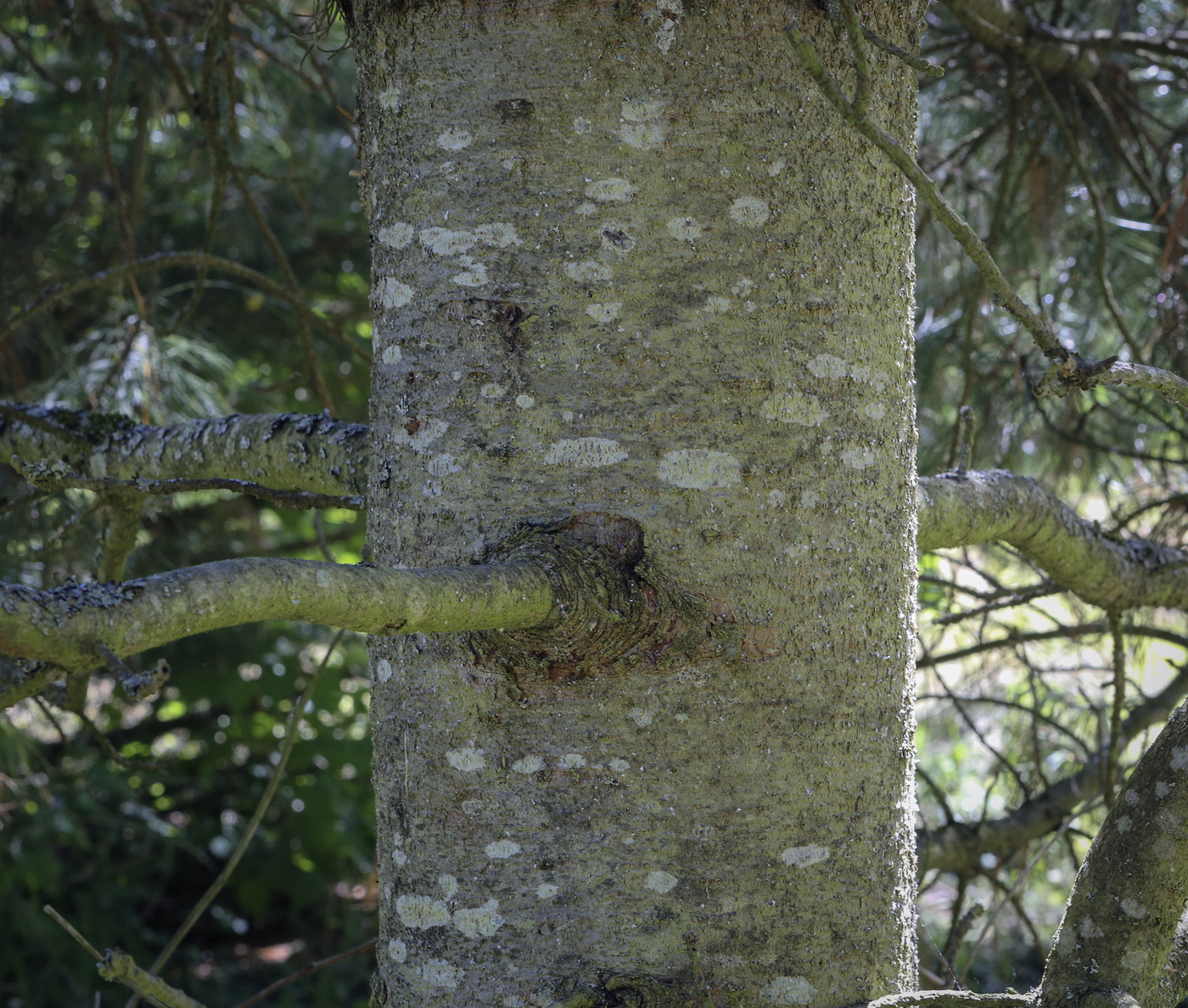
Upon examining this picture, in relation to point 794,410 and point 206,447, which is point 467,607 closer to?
point 794,410

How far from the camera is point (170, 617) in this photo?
2.22ft

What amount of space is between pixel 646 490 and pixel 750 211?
27cm

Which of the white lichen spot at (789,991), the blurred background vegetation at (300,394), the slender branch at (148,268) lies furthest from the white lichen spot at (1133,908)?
the slender branch at (148,268)

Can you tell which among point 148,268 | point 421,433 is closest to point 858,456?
point 421,433

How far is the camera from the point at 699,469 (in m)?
0.96

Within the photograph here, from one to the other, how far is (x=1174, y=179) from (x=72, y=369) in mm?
2657

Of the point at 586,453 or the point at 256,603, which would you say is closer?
the point at 256,603

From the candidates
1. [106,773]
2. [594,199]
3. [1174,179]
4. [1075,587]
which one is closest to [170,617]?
[594,199]

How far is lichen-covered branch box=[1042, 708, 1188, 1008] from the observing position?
98cm

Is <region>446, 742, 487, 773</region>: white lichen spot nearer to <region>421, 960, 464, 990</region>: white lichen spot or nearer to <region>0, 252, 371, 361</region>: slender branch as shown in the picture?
<region>421, 960, 464, 990</region>: white lichen spot

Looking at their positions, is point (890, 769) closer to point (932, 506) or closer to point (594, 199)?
point (932, 506)

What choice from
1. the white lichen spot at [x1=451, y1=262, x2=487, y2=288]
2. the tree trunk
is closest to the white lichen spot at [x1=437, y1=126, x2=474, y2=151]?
the tree trunk

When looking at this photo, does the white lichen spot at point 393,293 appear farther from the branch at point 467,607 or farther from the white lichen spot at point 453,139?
the branch at point 467,607

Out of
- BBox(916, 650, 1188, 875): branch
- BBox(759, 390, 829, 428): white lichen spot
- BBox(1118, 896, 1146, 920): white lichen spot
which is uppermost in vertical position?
BBox(759, 390, 829, 428): white lichen spot
